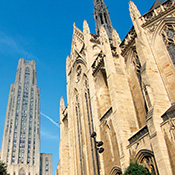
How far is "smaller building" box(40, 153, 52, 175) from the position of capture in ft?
285

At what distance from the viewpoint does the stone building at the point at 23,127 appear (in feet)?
251

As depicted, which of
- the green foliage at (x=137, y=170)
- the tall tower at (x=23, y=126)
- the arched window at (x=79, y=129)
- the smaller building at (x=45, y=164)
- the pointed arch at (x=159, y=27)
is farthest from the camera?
the smaller building at (x=45, y=164)

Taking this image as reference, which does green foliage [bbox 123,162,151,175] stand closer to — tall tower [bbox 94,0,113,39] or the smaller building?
tall tower [bbox 94,0,113,39]

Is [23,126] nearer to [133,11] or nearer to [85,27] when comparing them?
[85,27]

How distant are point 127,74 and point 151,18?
512 centimetres

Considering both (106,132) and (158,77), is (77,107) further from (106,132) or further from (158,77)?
(158,77)

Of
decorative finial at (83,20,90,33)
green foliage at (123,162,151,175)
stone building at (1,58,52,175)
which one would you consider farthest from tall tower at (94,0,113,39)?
stone building at (1,58,52,175)

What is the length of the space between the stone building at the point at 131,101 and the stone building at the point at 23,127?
52.4 m

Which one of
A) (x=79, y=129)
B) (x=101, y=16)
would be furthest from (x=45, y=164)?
(x=79, y=129)

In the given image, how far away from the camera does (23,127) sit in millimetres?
86062

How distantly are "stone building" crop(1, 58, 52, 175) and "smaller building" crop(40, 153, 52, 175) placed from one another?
398 millimetres

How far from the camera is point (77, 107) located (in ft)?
96.2

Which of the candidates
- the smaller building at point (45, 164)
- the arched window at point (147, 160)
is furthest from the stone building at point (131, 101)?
the smaller building at point (45, 164)

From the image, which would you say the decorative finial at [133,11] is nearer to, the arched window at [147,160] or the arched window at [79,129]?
the arched window at [147,160]
